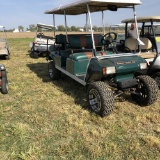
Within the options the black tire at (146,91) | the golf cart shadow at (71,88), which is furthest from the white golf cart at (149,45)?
the golf cart shadow at (71,88)

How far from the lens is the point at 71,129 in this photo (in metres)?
3.34

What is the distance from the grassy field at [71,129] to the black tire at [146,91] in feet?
0.52

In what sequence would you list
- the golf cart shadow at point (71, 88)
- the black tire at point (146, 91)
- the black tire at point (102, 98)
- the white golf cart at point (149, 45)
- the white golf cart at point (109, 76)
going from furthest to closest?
1. the white golf cart at point (149, 45)
2. the golf cart shadow at point (71, 88)
3. the black tire at point (146, 91)
4. the white golf cart at point (109, 76)
5. the black tire at point (102, 98)

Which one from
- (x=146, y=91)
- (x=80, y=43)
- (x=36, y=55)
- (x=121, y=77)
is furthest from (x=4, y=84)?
(x=36, y=55)

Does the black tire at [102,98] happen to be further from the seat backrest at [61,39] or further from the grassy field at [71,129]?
the seat backrest at [61,39]

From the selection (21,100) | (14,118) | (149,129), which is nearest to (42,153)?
(14,118)

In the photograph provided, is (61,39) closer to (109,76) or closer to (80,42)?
(80,42)

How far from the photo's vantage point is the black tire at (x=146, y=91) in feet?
12.7

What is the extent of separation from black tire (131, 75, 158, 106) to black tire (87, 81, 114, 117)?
75 centimetres

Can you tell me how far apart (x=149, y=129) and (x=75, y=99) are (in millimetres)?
1806

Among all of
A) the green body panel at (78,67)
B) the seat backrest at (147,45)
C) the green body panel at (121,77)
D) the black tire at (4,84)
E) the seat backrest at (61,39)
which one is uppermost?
the seat backrest at (61,39)

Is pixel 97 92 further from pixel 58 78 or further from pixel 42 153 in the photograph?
pixel 58 78

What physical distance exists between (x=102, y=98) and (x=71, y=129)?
2.38 ft

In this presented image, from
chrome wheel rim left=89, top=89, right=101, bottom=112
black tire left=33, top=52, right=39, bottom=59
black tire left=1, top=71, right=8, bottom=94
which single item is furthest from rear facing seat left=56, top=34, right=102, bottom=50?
black tire left=33, top=52, right=39, bottom=59
